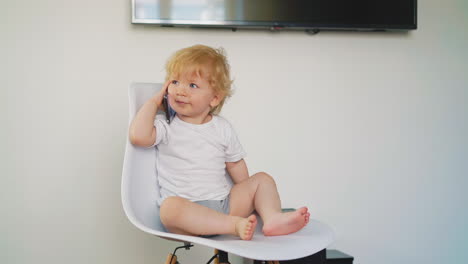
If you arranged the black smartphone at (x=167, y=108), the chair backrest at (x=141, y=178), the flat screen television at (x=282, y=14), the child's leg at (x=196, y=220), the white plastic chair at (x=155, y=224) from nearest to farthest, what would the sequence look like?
the white plastic chair at (x=155, y=224) → the child's leg at (x=196, y=220) → the chair backrest at (x=141, y=178) → the black smartphone at (x=167, y=108) → the flat screen television at (x=282, y=14)

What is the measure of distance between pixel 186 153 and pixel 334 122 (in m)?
0.89

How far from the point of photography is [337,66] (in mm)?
2170

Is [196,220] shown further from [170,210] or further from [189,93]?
[189,93]

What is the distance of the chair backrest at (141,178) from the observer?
1.36m

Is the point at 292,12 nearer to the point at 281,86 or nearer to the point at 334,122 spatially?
the point at 281,86

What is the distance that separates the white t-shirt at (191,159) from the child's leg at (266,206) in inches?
2.2

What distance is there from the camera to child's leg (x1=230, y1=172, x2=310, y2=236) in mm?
1261

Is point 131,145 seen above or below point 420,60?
below

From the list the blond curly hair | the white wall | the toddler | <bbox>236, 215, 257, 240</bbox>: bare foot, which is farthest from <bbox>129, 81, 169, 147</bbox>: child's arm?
the white wall

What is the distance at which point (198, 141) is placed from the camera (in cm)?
148

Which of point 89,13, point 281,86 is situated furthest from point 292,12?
point 89,13

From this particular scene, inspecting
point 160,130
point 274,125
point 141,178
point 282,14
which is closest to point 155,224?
point 141,178

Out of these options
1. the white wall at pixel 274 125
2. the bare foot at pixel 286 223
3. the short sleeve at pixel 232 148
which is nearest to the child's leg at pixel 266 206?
the bare foot at pixel 286 223

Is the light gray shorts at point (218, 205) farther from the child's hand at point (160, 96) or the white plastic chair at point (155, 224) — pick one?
the child's hand at point (160, 96)
